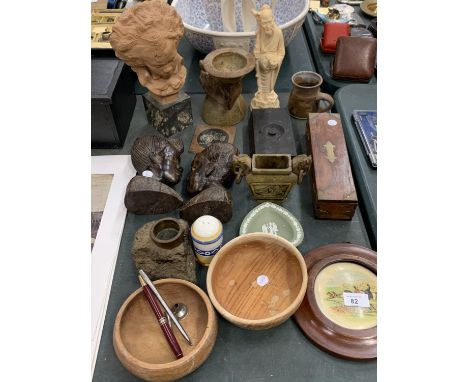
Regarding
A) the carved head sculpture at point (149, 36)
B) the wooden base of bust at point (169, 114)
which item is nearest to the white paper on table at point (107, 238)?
the wooden base of bust at point (169, 114)

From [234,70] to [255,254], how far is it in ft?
3.01

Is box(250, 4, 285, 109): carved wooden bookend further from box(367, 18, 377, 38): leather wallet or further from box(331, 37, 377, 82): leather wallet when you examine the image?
box(367, 18, 377, 38): leather wallet

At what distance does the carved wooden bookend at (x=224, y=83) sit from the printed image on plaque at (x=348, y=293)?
96cm

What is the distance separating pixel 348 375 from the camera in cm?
122

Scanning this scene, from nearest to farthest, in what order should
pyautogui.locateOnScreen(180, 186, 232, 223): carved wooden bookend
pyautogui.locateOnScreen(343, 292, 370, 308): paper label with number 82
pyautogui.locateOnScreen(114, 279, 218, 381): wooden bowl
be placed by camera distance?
pyautogui.locateOnScreen(114, 279, 218, 381): wooden bowl
pyautogui.locateOnScreen(343, 292, 370, 308): paper label with number 82
pyautogui.locateOnScreen(180, 186, 232, 223): carved wooden bookend

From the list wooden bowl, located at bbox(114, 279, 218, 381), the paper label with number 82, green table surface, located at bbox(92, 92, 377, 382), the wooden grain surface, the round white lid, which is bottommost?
green table surface, located at bbox(92, 92, 377, 382)

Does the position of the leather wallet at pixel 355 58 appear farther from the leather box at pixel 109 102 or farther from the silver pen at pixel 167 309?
the silver pen at pixel 167 309

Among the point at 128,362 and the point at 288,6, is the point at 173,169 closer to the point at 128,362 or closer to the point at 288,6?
the point at 128,362

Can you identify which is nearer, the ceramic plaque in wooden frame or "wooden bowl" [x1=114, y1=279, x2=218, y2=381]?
"wooden bowl" [x1=114, y1=279, x2=218, y2=381]

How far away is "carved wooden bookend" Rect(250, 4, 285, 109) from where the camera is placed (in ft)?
5.53

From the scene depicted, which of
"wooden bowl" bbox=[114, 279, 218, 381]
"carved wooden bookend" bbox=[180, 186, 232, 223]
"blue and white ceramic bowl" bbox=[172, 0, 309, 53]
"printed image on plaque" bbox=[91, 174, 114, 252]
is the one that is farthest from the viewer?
"blue and white ceramic bowl" bbox=[172, 0, 309, 53]

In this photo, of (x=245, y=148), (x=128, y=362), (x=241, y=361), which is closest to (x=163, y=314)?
(x=128, y=362)

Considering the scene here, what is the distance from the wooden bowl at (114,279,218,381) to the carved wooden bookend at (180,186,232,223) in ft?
1.03

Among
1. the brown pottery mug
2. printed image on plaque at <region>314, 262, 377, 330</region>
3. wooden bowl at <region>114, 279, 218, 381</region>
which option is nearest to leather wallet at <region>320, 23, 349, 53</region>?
the brown pottery mug
